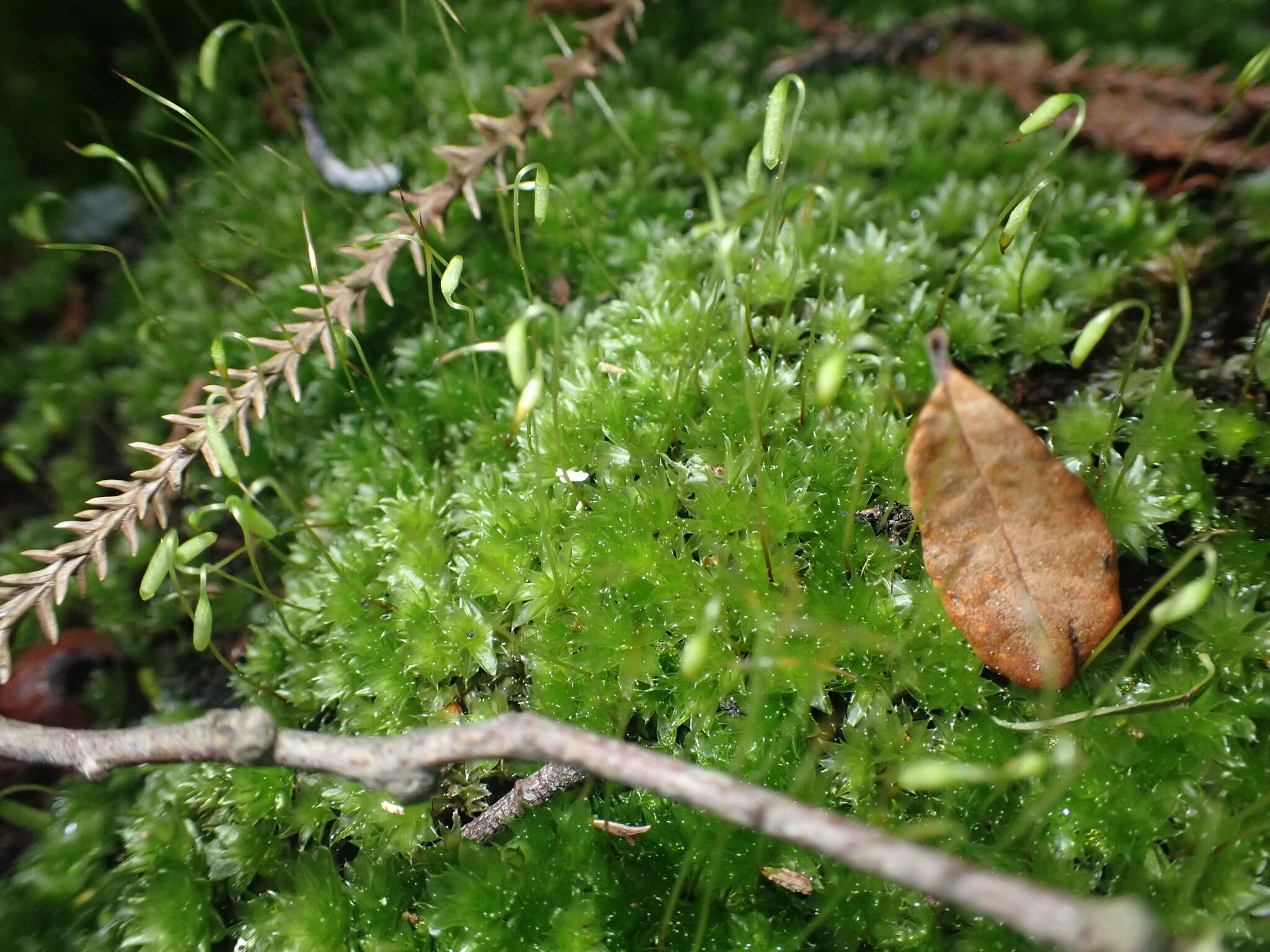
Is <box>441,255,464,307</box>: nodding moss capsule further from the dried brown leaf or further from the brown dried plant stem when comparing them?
the dried brown leaf

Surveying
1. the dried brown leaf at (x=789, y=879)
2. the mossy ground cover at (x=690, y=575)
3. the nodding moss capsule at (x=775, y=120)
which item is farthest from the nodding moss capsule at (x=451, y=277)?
the dried brown leaf at (x=789, y=879)

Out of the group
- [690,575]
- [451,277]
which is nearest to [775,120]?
[451,277]

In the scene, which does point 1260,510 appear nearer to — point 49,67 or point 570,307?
point 570,307

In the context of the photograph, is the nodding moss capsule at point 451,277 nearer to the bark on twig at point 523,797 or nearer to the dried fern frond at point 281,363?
the dried fern frond at point 281,363

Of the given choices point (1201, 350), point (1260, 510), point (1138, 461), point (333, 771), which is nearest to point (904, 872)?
point (333, 771)

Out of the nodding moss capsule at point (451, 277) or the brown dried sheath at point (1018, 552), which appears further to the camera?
the nodding moss capsule at point (451, 277)

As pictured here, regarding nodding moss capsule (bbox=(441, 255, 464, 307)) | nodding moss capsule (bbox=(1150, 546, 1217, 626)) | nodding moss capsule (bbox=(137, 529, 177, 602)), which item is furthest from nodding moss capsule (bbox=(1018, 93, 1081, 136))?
nodding moss capsule (bbox=(137, 529, 177, 602))
